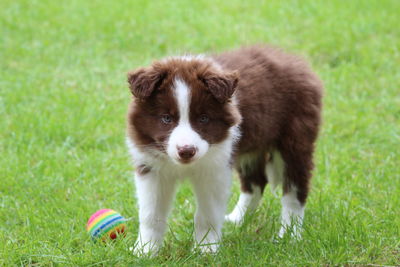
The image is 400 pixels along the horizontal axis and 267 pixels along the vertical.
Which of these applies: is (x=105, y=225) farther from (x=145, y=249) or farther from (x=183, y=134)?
(x=183, y=134)

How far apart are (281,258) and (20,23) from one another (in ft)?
24.0

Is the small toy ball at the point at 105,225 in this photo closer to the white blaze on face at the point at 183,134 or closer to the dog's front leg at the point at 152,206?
the dog's front leg at the point at 152,206

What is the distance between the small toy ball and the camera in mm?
4660

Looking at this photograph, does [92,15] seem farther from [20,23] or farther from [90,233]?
[90,233]

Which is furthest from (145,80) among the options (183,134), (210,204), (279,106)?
(279,106)

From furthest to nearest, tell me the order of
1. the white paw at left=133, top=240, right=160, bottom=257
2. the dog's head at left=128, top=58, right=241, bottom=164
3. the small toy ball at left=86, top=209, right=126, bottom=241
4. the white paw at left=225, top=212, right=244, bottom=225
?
1. the white paw at left=225, top=212, right=244, bottom=225
2. the small toy ball at left=86, top=209, right=126, bottom=241
3. the white paw at left=133, top=240, right=160, bottom=257
4. the dog's head at left=128, top=58, right=241, bottom=164

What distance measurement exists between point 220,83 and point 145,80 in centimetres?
48

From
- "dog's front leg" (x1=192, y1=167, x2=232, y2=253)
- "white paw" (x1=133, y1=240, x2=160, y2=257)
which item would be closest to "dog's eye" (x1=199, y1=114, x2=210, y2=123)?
"dog's front leg" (x1=192, y1=167, x2=232, y2=253)

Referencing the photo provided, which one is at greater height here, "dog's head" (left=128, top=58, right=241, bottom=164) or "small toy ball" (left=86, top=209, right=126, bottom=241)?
"dog's head" (left=128, top=58, right=241, bottom=164)

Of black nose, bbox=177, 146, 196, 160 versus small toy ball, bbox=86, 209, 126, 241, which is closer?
black nose, bbox=177, 146, 196, 160

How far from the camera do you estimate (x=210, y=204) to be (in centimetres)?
452

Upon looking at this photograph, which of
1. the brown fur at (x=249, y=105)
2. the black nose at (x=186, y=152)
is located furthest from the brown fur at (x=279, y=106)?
the black nose at (x=186, y=152)

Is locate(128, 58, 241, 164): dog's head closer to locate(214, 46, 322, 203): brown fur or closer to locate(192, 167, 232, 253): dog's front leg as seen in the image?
locate(192, 167, 232, 253): dog's front leg

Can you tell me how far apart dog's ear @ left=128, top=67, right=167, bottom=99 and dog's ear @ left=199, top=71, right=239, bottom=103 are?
0.28m
